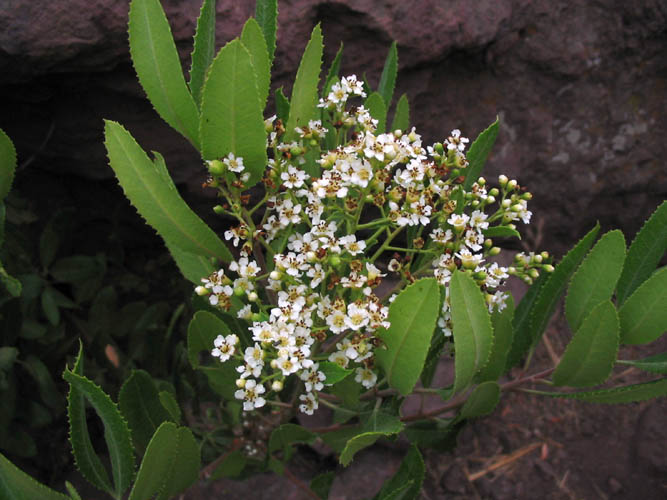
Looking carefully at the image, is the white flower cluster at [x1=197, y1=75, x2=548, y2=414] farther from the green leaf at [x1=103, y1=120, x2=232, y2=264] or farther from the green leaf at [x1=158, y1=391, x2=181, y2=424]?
the green leaf at [x1=158, y1=391, x2=181, y2=424]

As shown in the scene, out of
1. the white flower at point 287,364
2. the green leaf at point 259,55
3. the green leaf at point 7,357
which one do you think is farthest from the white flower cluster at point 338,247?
the green leaf at point 7,357

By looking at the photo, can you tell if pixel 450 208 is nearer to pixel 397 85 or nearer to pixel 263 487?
pixel 397 85

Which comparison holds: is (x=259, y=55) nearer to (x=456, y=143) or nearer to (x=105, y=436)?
(x=456, y=143)

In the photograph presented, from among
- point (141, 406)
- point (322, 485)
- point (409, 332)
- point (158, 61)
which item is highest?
point (158, 61)

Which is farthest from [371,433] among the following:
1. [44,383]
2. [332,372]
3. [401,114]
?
[44,383]

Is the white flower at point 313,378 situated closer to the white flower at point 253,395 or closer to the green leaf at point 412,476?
the white flower at point 253,395

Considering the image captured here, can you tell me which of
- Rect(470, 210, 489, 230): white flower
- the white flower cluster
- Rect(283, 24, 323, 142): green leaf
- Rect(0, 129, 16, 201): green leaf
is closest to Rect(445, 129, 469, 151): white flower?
the white flower cluster
